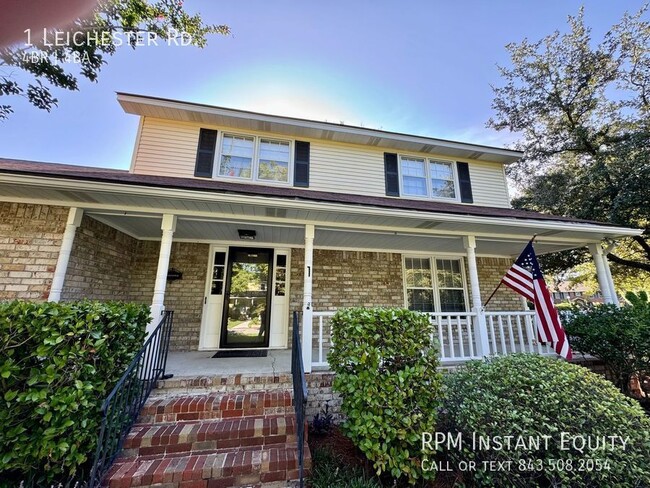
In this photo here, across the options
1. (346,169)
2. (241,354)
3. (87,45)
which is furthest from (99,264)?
(87,45)

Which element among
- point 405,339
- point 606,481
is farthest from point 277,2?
point 606,481

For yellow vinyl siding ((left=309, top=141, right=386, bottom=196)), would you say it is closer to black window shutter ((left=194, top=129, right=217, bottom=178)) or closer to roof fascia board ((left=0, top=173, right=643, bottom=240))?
roof fascia board ((left=0, top=173, right=643, bottom=240))

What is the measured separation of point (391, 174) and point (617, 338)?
5.50m

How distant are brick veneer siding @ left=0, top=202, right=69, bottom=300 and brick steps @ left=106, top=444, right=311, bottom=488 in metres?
3.29

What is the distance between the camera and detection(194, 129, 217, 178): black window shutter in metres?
6.14

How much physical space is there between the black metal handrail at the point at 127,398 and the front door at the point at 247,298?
6.02 ft

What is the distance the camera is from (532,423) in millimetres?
2496

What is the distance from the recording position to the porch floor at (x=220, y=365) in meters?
3.89

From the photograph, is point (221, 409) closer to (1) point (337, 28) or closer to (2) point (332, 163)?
(2) point (332, 163)

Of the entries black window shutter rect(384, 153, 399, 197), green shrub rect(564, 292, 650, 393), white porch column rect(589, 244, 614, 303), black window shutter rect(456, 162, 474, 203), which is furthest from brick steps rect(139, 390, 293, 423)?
white porch column rect(589, 244, 614, 303)

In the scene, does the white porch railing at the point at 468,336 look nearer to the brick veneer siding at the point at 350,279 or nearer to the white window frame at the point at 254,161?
the brick veneer siding at the point at 350,279

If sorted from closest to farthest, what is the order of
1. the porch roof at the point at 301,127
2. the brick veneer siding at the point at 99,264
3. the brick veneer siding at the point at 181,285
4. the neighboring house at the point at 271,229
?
the neighboring house at the point at 271,229 → the brick veneer siding at the point at 99,264 → the brick veneer siding at the point at 181,285 → the porch roof at the point at 301,127

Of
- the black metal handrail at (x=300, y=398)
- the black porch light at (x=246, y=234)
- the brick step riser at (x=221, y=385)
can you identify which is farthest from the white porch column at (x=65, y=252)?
the black metal handrail at (x=300, y=398)

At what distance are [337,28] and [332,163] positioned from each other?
328cm
